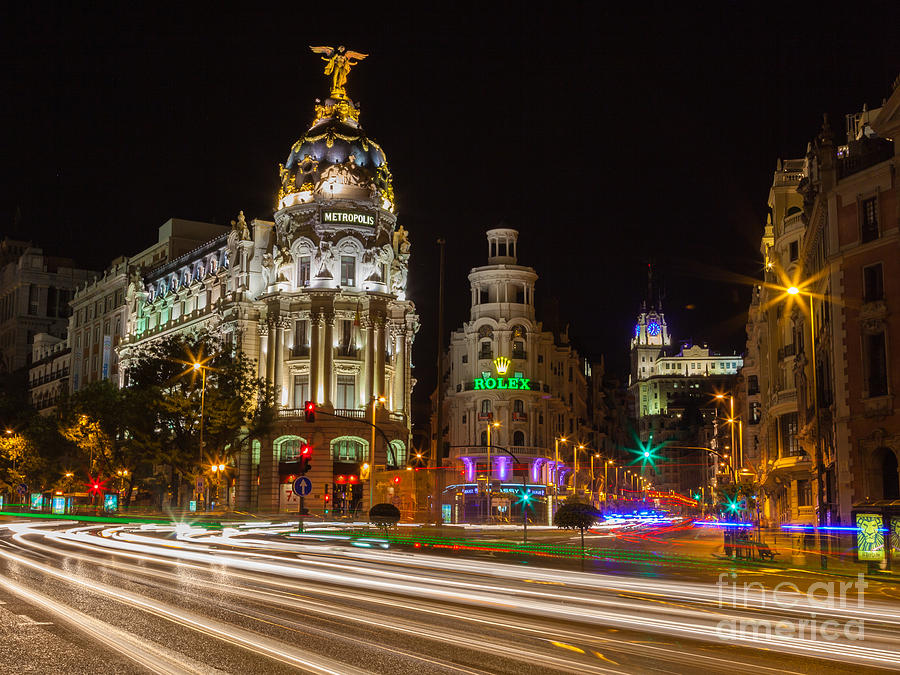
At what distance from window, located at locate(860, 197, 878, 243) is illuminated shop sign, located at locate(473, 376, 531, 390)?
177ft

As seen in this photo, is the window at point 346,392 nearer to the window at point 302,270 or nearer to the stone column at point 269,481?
the stone column at point 269,481

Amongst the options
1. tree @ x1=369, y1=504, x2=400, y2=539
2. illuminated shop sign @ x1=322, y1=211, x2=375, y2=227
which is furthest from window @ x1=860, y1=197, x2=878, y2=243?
illuminated shop sign @ x1=322, y1=211, x2=375, y2=227

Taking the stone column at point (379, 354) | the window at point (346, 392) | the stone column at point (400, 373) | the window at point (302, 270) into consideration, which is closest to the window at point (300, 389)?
the window at point (346, 392)

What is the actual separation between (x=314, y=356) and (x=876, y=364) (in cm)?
4754

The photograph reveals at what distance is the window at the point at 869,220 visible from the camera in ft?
124

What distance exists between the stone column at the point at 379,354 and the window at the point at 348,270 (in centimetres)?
398

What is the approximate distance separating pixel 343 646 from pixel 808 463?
142 feet

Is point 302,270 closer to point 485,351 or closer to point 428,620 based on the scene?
point 485,351

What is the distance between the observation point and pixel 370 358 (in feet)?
256

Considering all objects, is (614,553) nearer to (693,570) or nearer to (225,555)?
(693,570)

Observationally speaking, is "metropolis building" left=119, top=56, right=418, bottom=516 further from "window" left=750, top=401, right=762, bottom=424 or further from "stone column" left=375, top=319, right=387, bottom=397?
"window" left=750, top=401, right=762, bottom=424

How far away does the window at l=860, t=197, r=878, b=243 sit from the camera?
37938mm

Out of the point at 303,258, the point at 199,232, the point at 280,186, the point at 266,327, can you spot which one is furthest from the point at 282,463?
the point at 199,232

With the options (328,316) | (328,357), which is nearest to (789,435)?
(328,357)
